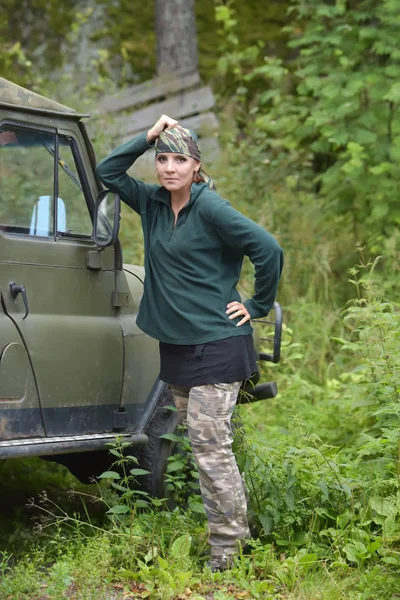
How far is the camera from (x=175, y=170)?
4.44m

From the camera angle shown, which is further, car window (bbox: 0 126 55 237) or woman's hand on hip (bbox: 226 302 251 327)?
car window (bbox: 0 126 55 237)

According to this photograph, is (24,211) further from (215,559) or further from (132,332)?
(215,559)

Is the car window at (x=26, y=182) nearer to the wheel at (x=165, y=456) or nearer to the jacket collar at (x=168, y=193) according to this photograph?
the jacket collar at (x=168, y=193)

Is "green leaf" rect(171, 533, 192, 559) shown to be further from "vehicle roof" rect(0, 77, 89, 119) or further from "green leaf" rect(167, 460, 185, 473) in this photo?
"vehicle roof" rect(0, 77, 89, 119)

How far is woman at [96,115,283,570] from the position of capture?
439 centimetres

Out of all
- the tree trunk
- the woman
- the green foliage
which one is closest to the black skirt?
the woman

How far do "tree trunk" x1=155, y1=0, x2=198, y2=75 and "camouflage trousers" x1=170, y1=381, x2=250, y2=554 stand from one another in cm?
959

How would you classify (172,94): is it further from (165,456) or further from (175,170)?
(175,170)

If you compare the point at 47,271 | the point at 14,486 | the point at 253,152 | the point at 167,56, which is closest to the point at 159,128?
the point at 47,271

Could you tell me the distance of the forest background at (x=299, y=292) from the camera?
175 inches

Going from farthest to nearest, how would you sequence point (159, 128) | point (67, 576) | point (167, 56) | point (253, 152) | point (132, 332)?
point (167, 56) → point (253, 152) → point (132, 332) → point (159, 128) → point (67, 576)

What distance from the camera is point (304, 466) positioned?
4.98 m

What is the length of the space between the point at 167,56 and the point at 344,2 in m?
4.70

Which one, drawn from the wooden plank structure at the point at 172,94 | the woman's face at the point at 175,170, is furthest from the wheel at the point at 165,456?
the wooden plank structure at the point at 172,94
